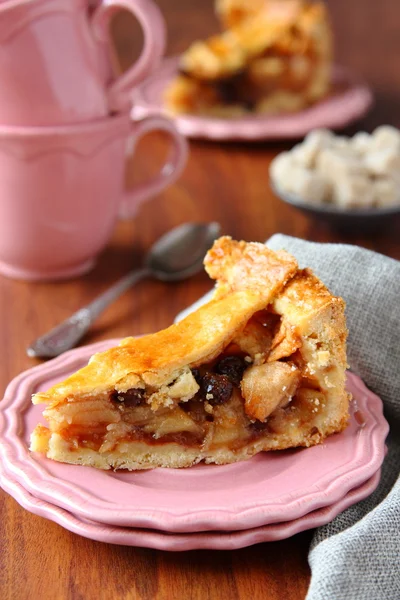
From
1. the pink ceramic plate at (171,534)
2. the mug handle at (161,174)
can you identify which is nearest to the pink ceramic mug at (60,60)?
the mug handle at (161,174)

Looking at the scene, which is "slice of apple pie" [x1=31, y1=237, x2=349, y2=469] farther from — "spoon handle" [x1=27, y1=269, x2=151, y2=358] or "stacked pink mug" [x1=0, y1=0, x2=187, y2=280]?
"stacked pink mug" [x1=0, y1=0, x2=187, y2=280]

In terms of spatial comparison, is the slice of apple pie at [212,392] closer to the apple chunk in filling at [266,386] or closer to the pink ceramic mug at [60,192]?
the apple chunk in filling at [266,386]

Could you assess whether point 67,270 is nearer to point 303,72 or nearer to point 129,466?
point 129,466

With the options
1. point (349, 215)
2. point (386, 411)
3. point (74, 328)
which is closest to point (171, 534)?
point (386, 411)

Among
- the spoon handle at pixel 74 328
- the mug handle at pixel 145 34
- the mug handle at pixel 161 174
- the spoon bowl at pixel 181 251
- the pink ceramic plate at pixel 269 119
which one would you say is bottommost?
the pink ceramic plate at pixel 269 119

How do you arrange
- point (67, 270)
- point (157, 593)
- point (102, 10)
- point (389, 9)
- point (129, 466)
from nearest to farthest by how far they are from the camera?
point (157, 593) < point (129, 466) < point (102, 10) < point (67, 270) < point (389, 9)

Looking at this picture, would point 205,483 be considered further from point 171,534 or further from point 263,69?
point 263,69

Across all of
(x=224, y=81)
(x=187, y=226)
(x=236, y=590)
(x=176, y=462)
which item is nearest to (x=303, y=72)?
(x=224, y=81)
